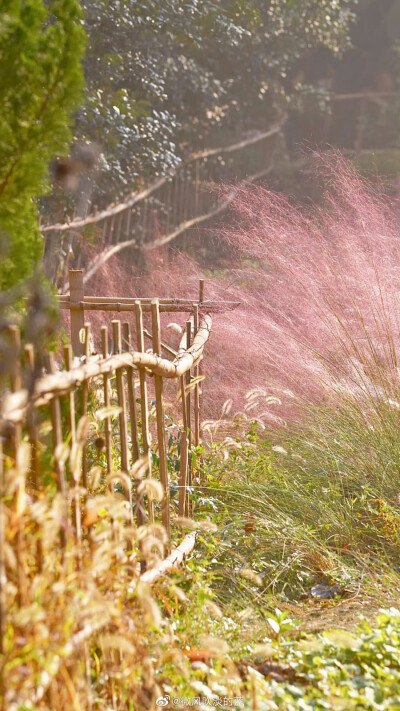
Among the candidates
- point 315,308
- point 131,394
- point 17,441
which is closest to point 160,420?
point 131,394

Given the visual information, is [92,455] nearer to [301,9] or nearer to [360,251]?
[360,251]

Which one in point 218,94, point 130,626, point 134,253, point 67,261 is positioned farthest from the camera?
point 218,94

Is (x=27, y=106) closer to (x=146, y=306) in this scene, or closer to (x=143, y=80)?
(x=146, y=306)

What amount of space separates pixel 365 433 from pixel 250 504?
1.80 ft

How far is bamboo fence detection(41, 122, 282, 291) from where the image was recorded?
6098 mm

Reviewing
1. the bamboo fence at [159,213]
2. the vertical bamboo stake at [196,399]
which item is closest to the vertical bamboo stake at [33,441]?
the vertical bamboo stake at [196,399]

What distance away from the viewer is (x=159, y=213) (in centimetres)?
880

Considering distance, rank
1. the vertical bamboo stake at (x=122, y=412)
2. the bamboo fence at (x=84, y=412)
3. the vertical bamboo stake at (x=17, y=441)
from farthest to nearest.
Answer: the vertical bamboo stake at (x=122, y=412), the bamboo fence at (x=84, y=412), the vertical bamboo stake at (x=17, y=441)

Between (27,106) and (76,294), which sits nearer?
(27,106)

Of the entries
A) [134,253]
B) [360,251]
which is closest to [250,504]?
[360,251]

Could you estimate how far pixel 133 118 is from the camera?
658 cm

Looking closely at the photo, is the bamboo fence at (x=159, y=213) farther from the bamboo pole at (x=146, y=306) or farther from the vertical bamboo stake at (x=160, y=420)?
the vertical bamboo stake at (x=160, y=420)

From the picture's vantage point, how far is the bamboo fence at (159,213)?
610 cm

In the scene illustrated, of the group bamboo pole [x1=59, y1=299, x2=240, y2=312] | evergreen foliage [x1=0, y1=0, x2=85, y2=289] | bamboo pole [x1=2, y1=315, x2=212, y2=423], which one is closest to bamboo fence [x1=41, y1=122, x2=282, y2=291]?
bamboo pole [x1=59, y1=299, x2=240, y2=312]
